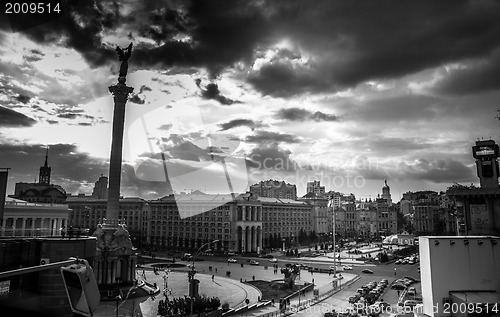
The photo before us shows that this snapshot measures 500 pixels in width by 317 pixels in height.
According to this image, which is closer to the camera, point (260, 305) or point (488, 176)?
point (260, 305)

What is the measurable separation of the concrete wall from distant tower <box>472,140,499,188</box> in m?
44.4

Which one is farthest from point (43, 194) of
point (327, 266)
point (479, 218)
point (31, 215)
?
point (479, 218)

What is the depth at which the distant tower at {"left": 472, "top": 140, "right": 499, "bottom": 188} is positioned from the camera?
66688 millimetres

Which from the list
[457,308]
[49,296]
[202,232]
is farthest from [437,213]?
[49,296]

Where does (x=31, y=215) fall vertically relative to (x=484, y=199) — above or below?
below

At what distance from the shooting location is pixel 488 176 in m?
67.2

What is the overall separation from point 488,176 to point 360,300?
117 ft

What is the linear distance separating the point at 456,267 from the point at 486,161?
1926 inches

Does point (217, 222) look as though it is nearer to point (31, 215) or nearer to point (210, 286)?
point (210, 286)

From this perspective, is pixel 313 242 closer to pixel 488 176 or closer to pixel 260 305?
pixel 488 176

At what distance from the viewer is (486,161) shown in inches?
2667

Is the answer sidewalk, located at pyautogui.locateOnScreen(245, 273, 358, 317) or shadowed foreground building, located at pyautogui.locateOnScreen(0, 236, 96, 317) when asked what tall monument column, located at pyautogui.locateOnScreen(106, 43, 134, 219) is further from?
shadowed foreground building, located at pyautogui.locateOnScreen(0, 236, 96, 317)

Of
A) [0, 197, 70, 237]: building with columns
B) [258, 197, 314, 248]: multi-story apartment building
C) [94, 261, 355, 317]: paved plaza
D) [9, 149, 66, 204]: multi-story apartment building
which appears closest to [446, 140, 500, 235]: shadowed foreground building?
[94, 261, 355, 317]: paved plaza

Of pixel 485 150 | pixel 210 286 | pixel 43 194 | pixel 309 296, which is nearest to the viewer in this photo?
pixel 309 296
